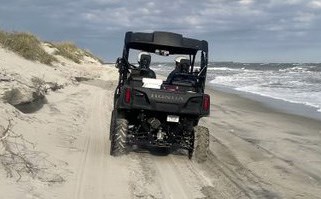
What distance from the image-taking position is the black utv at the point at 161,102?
26.8 ft

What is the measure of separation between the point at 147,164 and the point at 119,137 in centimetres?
63

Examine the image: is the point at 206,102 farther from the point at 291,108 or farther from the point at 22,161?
the point at 291,108

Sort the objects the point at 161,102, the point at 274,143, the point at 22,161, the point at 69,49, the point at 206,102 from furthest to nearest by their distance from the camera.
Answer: the point at 69,49, the point at 274,143, the point at 206,102, the point at 161,102, the point at 22,161

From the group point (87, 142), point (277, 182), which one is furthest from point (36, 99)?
point (277, 182)

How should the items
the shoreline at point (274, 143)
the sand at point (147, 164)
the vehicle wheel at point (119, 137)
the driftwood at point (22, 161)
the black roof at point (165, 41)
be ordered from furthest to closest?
1. the black roof at point (165, 41)
2. the vehicle wheel at point (119, 137)
3. the shoreline at point (274, 143)
4. the sand at point (147, 164)
5. the driftwood at point (22, 161)

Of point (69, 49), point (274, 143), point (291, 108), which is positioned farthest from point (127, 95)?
point (69, 49)

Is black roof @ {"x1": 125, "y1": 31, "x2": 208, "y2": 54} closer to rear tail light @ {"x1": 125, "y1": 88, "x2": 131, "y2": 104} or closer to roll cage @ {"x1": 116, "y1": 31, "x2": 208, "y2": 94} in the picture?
roll cage @ {"x1": 116, "y1": 31, "x2": 208, "y2": 94}

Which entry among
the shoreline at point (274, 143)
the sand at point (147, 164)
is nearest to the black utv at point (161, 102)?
the sand at point (147, 164)

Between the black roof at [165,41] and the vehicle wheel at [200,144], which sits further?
the black roof at [165,41]

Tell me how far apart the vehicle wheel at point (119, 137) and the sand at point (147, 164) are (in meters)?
0.16

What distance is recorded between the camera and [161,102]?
8.15 m

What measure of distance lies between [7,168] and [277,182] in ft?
13.2

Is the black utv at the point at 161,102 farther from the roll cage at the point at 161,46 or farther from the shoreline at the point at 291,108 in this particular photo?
the shoreline at the point at 291,108

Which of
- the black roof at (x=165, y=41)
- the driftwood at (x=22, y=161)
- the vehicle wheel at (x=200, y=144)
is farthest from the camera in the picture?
the black roof at (x=165, y=41)
